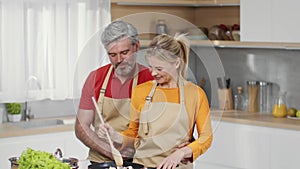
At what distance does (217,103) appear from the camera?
8.13 ft

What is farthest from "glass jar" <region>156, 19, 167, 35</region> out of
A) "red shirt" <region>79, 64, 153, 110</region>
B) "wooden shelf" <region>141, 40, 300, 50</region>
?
"wooden shelf" <region>141, 40, 300, 50</region>

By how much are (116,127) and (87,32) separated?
8.40 feet

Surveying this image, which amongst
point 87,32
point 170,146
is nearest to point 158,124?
point 170,146

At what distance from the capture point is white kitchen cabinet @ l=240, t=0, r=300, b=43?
460 centimetres

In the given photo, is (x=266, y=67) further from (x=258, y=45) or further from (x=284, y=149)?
(x=284, y=149)

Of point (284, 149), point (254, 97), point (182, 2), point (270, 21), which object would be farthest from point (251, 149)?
point (182, 2)

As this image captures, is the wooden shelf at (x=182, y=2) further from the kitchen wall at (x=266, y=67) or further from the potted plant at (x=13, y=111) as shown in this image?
the potted plant at (x=13, y=111)

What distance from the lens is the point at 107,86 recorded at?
2496 millimetres

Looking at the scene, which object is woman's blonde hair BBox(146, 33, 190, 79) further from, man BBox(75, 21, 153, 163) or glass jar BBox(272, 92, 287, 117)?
glass jar BBox(272, 92, 287, 117)

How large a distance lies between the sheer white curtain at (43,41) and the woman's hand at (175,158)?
2.06 m

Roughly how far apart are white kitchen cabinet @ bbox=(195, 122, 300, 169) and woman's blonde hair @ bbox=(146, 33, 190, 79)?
2252 millimetres

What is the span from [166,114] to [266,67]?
3030 millimetres

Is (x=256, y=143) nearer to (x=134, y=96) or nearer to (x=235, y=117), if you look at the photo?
(x=235, y=117)

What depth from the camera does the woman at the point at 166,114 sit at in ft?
7.77
